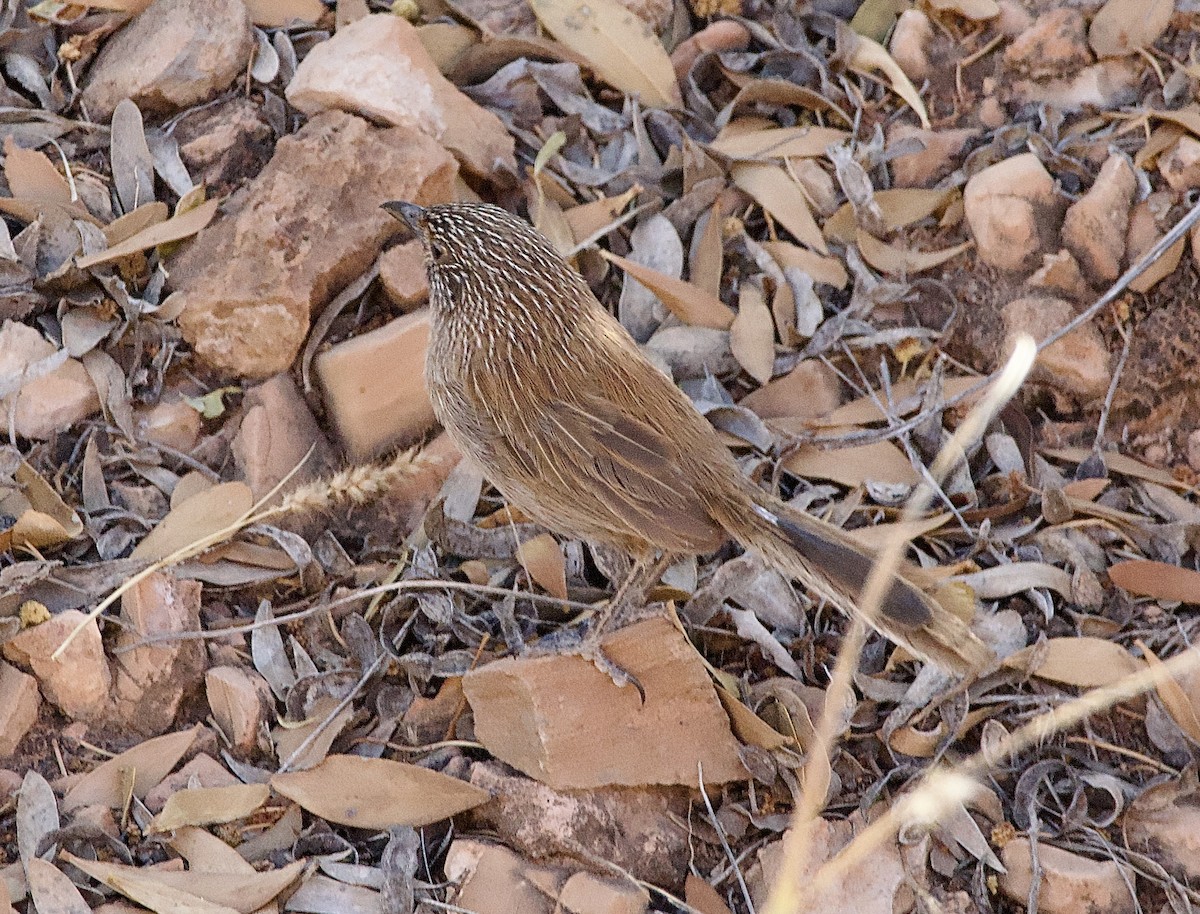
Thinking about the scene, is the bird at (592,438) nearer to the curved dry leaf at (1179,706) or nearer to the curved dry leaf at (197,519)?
the curved dry leaf at (1179,706)

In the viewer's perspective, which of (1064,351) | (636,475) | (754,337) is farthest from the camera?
(754,337)

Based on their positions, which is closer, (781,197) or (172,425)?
(172,425)

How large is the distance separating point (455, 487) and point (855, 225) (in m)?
1.86

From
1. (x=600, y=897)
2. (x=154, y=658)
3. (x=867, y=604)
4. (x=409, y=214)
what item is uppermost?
(x=409, y=214)

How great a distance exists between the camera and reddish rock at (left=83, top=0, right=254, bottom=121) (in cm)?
520

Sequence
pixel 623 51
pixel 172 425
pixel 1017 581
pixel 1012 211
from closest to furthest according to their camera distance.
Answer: pixel 1017 581 < pixel 172 425 < pixel 1012 211 < pixel 623 51

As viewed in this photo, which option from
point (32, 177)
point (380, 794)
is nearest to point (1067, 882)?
point (380, 794)

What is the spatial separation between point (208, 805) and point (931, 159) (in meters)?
3.54

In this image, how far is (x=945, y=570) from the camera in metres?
4.60

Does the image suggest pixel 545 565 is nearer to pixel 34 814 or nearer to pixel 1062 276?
pixel 34 814

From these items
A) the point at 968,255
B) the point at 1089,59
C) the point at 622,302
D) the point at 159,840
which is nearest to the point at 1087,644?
the point at 968,255

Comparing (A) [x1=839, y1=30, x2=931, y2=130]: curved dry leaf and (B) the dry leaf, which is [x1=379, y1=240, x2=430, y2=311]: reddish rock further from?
(A) [x1=839, y1=30, x2=931, y2=130]: curved dry leaf

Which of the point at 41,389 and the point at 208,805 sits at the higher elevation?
the point at 41,389

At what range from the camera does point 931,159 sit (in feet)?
17.7
